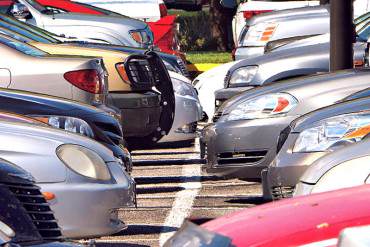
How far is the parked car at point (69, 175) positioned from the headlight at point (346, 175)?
157 cm

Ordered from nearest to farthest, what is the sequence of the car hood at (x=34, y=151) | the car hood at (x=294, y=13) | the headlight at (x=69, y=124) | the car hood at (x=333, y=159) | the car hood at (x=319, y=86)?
1. the car hood at (x=333, y=159)
2. the car hood at (x=34, y=151)
3. the headlight at (x=69, y=124)
4. the car hood at (x=319, y=86)
5. the car hood at (x=294, y=13)

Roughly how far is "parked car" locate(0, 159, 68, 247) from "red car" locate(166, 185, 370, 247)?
0.73m

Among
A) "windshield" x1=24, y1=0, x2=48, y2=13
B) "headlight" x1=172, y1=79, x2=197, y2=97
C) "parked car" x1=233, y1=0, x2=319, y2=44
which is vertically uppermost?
"windshield" x1=24, y1=0, x2=48, y2=13

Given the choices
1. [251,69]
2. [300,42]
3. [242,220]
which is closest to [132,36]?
[300,42]

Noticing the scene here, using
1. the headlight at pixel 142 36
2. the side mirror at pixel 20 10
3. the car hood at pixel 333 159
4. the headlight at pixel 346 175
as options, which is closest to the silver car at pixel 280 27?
the headlight at pixel 142 36

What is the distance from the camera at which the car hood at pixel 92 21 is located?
56.3ft

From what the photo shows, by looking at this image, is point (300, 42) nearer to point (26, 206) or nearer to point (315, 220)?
point (26, 206)

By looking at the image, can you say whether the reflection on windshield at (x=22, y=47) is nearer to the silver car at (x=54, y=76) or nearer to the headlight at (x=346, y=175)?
the silver car at (x=54, y=76)

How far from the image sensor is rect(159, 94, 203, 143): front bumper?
43.9 feet

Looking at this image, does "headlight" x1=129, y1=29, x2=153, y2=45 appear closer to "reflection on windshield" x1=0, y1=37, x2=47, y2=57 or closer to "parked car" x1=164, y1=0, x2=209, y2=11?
"reflection on windshield" x1=0, y1=37, x2=47, y2=57

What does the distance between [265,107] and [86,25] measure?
23.7 feet

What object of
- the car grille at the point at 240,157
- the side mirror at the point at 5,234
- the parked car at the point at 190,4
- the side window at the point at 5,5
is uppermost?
the side mirror at the point at 5,234

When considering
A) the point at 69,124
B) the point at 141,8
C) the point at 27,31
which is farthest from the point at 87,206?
the point at 141,8

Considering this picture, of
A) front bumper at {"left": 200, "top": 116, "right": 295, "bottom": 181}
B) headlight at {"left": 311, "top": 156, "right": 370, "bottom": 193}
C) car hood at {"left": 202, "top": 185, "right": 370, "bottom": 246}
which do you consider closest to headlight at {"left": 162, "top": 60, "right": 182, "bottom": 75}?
front bumper at {"left": 200, "top": 116, "right": 295, "bottom": 181}
